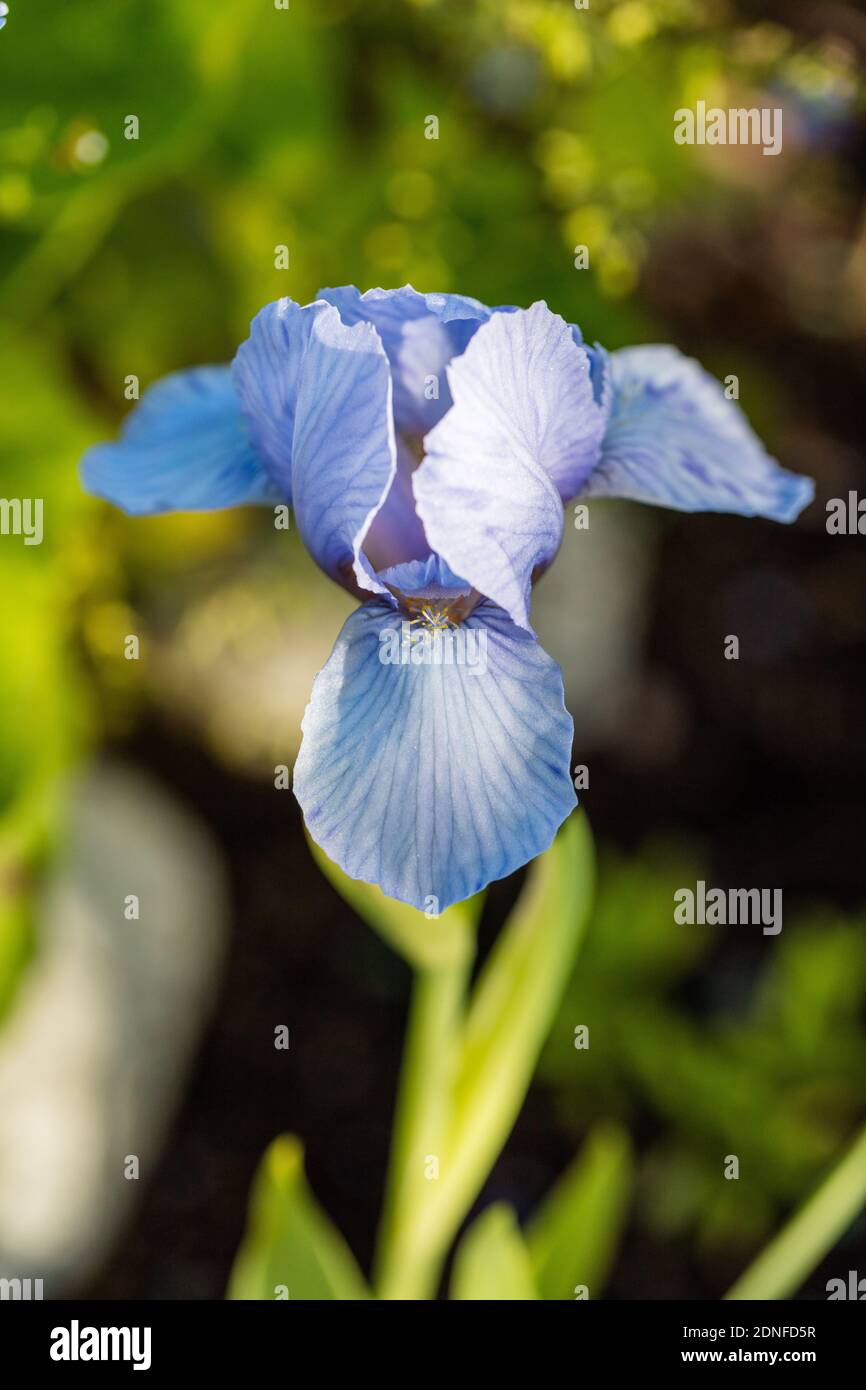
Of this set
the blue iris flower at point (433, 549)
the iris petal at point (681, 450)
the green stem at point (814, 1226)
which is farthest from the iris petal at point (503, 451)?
the green stem at point (814, 1226)

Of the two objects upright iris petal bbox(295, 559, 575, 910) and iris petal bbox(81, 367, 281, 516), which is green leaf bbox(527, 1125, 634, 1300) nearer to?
upright iris petal bbox(295, 559, 575, 910)

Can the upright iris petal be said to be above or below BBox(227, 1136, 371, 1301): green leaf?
above

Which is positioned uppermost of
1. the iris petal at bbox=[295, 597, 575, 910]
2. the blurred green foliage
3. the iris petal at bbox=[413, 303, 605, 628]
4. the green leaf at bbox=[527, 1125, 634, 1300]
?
the iris petal at bbox=[413, 303, 605, 628]

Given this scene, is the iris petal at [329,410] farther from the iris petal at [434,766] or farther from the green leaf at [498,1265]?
the green leaf at [498,1265]

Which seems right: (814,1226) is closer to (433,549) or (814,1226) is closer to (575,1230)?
(575,1230)

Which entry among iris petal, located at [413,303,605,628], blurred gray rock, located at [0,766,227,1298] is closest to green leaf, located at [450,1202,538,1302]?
A: iris petal, located at [413,303,605,628]
